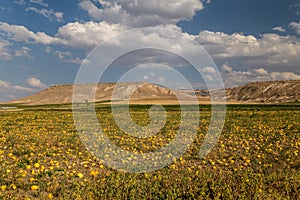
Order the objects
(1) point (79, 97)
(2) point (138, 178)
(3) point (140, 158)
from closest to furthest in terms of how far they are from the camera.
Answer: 1. (2) point (138, 178)
2. (3) point (140, 158)
3. (1) point (79, 97)

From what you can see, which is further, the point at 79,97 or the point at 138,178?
the point at 79,97

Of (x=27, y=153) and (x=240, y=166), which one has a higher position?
(x=27, y=153)

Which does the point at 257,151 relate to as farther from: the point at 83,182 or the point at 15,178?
the point at 15,178

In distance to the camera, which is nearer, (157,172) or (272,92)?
(157,172)

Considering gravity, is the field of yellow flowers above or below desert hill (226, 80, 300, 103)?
below

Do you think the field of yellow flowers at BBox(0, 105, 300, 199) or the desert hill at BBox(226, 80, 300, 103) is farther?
the desert hill at BBox(226, 80, 300, 103)

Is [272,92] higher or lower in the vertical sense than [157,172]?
higher

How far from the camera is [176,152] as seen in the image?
1120cm

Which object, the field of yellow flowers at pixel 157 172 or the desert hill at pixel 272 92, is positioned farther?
the desert hill at pixel 272 92

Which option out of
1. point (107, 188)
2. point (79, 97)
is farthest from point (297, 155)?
point (79, 97)

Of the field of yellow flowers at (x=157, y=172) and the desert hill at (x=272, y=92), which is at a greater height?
the desert hill at (x=272, y=92)

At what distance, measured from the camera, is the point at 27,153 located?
418 inches

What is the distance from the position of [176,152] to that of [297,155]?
4243 millimetres

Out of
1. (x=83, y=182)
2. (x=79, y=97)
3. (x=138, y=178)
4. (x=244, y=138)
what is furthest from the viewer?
(x=79, y=97)
